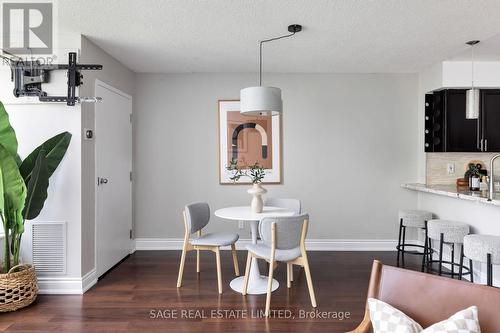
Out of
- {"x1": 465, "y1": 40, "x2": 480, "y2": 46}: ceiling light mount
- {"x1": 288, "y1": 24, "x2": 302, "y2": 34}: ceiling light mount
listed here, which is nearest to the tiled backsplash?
{"x1": 465, "y1": 40, "x2": 480, "y2": 46}: ceiling light mount

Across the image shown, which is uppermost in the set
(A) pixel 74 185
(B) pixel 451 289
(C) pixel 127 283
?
(A) pixel 74 185

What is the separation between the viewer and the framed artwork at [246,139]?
4246 mm

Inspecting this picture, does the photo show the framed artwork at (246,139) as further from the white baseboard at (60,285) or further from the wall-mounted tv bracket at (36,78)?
the white baseboard at (60,285)

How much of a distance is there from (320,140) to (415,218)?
154 cm

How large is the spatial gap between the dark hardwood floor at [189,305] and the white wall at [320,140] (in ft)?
3.25

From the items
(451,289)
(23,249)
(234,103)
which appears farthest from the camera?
(234,103)

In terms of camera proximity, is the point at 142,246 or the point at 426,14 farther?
the point at 142,246

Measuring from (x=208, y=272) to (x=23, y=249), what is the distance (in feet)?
5.98

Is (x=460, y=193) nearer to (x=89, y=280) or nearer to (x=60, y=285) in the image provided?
(x=89, y=280)

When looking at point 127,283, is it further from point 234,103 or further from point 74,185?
point 234,103

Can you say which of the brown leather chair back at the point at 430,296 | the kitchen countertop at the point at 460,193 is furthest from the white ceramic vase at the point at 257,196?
the kitchen countertop at the point at 460,193

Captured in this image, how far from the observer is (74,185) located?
2.93 metres

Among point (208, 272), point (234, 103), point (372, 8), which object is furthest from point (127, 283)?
point (372, 8)

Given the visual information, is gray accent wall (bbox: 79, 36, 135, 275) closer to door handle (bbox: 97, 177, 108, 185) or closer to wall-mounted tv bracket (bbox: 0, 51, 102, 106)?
door handle (bbox: 97, 177, 108, 185)
